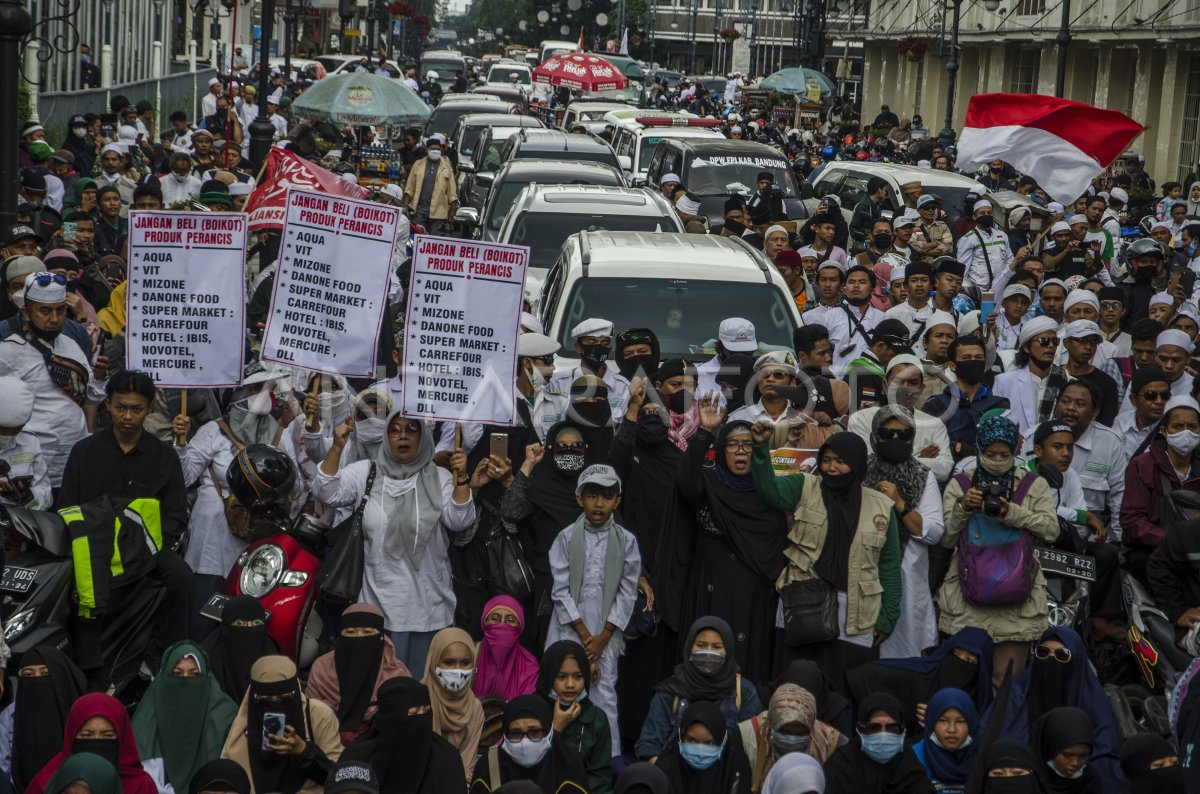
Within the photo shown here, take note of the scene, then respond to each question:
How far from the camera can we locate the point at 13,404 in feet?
23.5

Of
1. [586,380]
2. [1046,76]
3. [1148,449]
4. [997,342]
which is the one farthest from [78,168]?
[1046,76]

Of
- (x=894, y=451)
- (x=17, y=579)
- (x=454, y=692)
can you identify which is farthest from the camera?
(x=894, y=451)

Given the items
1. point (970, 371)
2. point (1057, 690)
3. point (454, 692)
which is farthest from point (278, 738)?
point (970, 371)

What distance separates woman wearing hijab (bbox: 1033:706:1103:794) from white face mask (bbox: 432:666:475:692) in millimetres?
2116

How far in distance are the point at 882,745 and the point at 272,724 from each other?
2.20 meters

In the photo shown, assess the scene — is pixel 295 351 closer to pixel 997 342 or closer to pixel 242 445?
pixel 242 445

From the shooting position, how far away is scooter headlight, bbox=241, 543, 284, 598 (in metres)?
6.96

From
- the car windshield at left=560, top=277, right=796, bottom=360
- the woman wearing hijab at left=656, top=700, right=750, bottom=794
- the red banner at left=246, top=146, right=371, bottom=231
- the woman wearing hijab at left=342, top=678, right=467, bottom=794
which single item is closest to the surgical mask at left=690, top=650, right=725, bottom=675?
the woman wearing hijab at left=656, top=700, right=750, bottom=794

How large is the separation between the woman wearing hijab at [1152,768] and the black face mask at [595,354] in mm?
3417

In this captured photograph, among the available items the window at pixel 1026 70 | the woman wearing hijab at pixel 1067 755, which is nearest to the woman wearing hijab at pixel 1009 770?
the woman wearing hijab at pixel 1067 755

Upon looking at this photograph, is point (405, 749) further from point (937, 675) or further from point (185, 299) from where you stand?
point (185, 299)

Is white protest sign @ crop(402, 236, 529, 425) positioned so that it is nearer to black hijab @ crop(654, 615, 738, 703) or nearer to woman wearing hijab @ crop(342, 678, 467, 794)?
black hijab @ crop(654, 615, 738, 703)

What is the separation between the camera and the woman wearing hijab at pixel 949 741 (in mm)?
6164

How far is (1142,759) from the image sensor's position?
19.6 ft
